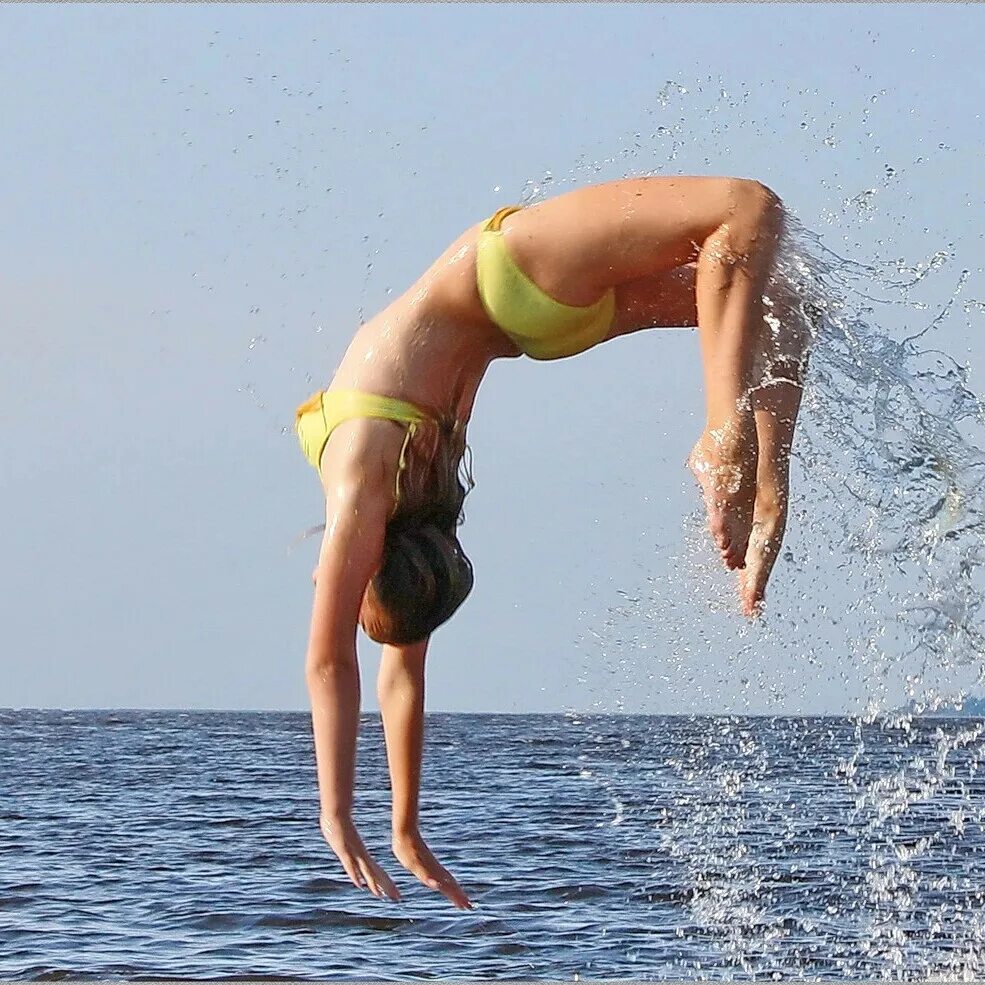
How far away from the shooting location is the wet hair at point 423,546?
17.3 ft

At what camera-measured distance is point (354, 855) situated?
530cm

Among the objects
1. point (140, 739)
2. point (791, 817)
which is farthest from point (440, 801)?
point (140, 739)

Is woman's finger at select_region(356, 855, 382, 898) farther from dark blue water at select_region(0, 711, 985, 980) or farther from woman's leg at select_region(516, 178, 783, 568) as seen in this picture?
dark blue water at select_region(0, 711, 985, 980)

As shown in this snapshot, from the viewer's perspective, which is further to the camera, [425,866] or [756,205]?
[425,866]

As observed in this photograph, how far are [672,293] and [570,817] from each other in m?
23.6

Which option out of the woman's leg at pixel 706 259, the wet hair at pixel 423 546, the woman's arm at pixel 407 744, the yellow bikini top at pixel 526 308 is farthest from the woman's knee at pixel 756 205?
the woman's arm at pixel 407 744

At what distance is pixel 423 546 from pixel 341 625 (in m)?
0.38

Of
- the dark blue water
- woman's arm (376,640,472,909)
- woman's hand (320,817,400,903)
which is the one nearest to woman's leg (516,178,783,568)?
woman's arm (376,640,472,909)

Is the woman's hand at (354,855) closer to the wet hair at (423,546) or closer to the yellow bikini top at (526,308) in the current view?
the wet hair at (423,546)

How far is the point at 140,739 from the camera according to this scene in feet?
210

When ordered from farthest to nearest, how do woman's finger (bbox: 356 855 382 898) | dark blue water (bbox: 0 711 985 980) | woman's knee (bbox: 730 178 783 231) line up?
dark blue water (bbox: 0 711 985 980), woman's finger (bbox: 356 855 382 898), woman's knee (bbox: 730 178 783 231)

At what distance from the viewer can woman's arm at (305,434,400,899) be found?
5133 millimetres

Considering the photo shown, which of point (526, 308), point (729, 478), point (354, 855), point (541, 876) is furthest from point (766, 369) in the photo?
point (541, 876)

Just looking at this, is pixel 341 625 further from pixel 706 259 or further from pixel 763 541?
pixel 706 259
